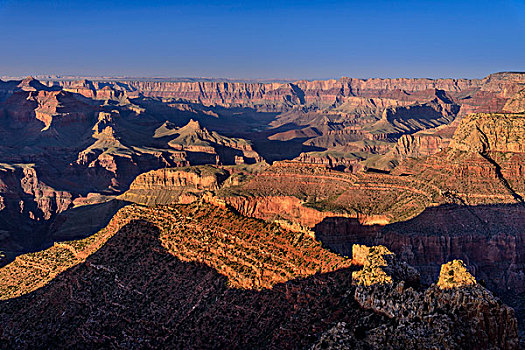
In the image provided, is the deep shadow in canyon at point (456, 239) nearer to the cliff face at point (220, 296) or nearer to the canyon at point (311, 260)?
the canyon at point (311, 260)

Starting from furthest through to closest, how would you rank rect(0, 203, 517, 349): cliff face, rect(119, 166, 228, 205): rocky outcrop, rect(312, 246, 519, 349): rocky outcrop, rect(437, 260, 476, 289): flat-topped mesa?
1. rect(119, 166, 228, 205): rocky outcrop
2. rect(437, 260, 476, 289): flat-topped mesa
3. rect(0, 203, 517, 349): cliff face
4. rect(312, 246, 519, 349): rocky outcrop

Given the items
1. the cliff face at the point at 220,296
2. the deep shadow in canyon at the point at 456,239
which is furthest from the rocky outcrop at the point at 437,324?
the deep shadow in canyon at the point at 456,239

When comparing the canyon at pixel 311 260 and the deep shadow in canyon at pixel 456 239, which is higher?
the canyon at pixel 311 260

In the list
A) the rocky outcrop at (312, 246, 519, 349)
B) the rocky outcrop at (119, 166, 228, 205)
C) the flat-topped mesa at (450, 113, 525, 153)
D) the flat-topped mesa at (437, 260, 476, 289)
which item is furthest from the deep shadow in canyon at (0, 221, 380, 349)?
the rocky outcrop at (119, 166, 228, 205)

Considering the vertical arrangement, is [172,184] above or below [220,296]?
below

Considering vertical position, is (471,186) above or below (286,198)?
above

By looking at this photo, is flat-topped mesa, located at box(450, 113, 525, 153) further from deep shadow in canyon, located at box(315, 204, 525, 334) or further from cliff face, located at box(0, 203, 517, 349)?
cliff face, located at box(0, 203, 517, 349)

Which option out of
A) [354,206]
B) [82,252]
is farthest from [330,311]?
[354,206]

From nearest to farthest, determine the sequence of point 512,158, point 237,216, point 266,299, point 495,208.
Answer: point 266,299 < point 237,216 < point 495,208 < point 512,158

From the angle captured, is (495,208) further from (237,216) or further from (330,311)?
(330,311)

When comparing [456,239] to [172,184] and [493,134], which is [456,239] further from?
[172,184]

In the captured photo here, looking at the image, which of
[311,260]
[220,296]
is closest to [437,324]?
[311,260]
